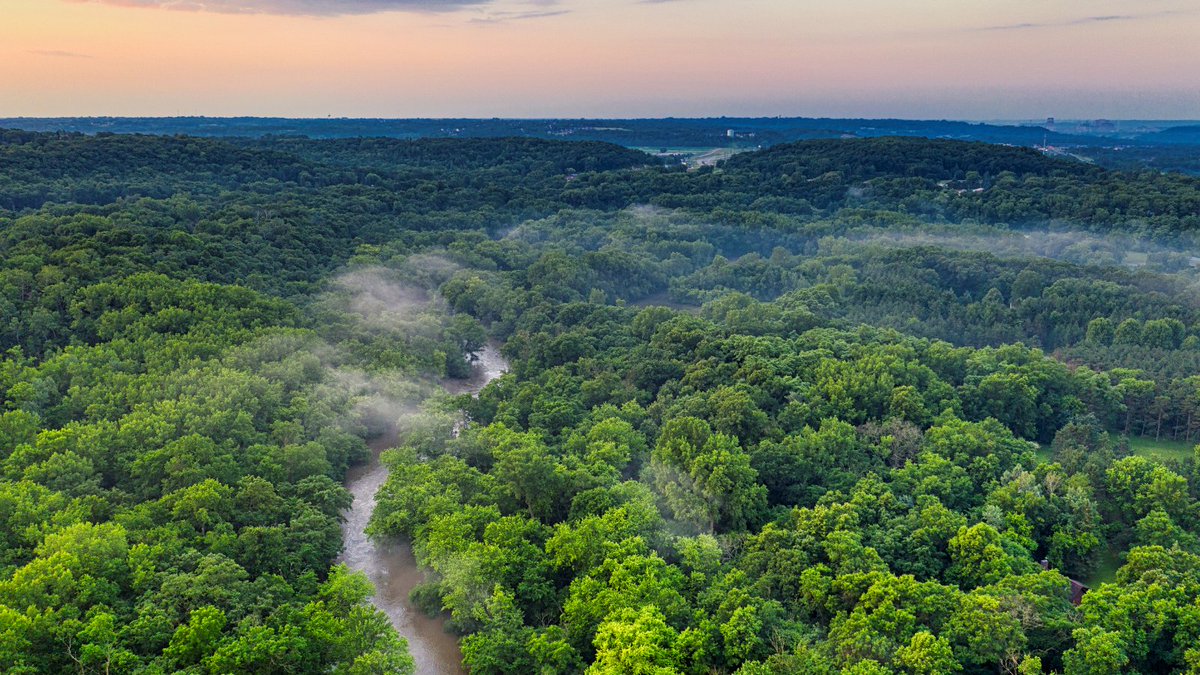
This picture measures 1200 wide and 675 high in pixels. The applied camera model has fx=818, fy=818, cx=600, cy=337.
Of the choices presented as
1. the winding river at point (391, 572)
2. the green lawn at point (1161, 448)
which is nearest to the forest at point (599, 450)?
the green lawn at point (1161, 448)

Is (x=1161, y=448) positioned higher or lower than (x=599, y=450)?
lower

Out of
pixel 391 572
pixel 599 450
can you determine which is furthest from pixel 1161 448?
pixel 391 572

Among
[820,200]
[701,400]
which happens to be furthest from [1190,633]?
[820,200]

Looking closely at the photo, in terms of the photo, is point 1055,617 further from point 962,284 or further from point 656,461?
point 962,284

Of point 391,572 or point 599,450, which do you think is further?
point 599,450

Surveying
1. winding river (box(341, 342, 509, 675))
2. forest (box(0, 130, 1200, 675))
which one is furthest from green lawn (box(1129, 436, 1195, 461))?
winding river (box(341, 342, 509, 675))

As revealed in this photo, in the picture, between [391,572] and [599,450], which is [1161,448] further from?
[391,572]
